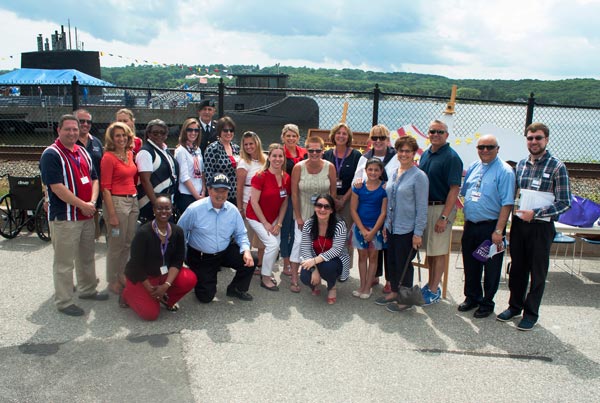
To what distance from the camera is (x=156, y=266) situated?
4461mm

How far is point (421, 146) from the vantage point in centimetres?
764

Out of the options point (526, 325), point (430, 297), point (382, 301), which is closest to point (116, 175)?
point (382, 301)

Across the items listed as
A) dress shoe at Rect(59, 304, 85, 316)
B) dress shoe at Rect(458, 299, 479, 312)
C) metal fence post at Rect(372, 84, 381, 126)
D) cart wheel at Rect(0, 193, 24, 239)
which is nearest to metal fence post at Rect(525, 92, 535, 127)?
metal fence post at Rect(372, 84, 381, 126)

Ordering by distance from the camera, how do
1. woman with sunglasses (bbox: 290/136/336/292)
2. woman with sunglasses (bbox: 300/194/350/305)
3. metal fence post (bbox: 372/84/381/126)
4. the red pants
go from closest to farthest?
the red pants, woman with sunglasses (bbox: 300/194/350/305), woman with sunglasses (bbox: 290/136/336/292), metal fence post (bbox: 372/84/381/126)

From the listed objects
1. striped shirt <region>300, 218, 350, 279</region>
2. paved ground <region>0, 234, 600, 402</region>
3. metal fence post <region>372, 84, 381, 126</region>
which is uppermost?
metal fence post <region>372, 84, 381, 126</region>

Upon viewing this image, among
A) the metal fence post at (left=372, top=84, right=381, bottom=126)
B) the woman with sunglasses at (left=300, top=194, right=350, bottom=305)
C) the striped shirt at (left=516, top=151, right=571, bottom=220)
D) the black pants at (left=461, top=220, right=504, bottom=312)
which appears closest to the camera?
the striped shirt at (left=516, top=151, right=571, bottom=220)

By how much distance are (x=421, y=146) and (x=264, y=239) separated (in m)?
3.46

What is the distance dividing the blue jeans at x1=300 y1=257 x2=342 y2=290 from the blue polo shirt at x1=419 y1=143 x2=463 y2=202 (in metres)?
1.15

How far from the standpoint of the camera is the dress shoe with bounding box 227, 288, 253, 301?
505 centimetres

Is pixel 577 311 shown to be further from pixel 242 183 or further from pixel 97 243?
pixel 97 243

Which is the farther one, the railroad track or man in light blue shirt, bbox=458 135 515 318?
the railroad track

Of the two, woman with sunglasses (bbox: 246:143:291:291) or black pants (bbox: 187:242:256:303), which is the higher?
woman with sunglasses (bbox: 246:143:291:291)

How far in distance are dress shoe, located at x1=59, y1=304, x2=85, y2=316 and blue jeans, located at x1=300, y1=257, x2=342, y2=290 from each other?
2.16m

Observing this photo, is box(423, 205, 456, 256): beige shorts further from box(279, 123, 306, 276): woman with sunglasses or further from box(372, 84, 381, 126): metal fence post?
box(372, 84, 381, 126): metal fence post
